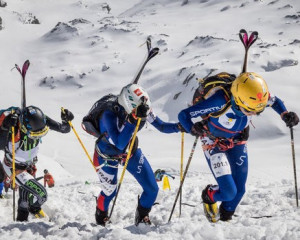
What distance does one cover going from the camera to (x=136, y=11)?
106 meters

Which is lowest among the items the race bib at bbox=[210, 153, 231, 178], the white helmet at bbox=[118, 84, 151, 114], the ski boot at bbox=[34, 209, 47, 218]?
the ski boot at bbox=[34, 209, 47, 218]

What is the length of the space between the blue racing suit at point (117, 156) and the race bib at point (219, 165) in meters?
0.86

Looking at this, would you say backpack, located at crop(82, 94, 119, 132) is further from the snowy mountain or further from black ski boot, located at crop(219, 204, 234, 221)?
black ski boot, located at crop(219, 204, 234, 221)

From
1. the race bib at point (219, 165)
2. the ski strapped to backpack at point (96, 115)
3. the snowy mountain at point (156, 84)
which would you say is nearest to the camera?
the snowy mountain at point (156, 84)

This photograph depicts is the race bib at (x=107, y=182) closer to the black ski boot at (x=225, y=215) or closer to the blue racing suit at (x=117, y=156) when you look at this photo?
the blue racing suit at (x=117, y=156)

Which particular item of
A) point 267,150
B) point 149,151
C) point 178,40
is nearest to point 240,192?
point 267,150

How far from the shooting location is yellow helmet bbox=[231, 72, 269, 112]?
21.4ft

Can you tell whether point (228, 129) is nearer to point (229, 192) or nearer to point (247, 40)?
point (229, 192)

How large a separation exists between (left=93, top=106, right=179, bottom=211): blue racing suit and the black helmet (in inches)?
47.2

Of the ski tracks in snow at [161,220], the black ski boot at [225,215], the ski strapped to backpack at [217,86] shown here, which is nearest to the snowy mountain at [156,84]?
the ski tracks in snow at [161,220]

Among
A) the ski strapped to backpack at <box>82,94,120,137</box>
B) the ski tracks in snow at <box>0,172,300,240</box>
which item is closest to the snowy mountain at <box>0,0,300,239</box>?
the ski tracks in snow at <box>0,172,300,240</box>

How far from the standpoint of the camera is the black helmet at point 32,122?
300 inches

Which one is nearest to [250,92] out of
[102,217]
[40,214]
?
[102,217]

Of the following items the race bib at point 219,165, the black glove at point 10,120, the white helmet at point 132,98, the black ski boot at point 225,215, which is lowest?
the black ski boot at point 225,215
